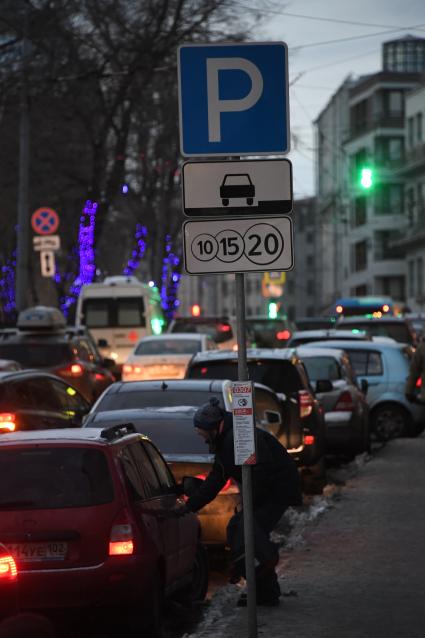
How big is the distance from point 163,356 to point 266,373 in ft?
36.4

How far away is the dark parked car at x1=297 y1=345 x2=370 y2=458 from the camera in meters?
21.2

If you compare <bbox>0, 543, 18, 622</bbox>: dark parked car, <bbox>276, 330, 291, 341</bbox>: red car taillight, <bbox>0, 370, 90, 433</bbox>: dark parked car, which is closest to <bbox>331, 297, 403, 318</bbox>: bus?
<bbox>276, 330, 291, 341</bbox>: red car taillight

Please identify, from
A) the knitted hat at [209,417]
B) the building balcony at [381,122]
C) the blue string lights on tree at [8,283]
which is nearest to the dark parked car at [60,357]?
the knitted hat at [209,417]

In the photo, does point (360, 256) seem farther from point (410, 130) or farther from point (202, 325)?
point (202, 325)

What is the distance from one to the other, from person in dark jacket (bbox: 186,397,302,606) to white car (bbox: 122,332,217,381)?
16803mm

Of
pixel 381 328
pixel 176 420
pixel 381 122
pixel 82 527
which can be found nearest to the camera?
pixel 82 527

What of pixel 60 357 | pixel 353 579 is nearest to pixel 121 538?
pixel 353 579

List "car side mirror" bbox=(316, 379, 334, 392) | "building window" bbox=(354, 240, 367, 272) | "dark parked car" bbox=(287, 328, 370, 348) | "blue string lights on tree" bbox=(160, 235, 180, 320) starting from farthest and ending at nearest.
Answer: "building window" bbox=(354, 240, 367, 272)
"blue string lights on tree" bbox=(160, 235, 180, 320)
"dark parked car" bbox=(287, 328, 370, 348)
"car side mirror" bbox=(316, 379, 334, 392)

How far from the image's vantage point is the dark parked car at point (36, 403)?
56.9ft

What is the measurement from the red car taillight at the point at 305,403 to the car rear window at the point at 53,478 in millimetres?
8355

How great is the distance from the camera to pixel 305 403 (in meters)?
17.7

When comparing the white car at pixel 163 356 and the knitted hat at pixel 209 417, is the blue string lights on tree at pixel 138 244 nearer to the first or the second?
the white car at pixel 163 356

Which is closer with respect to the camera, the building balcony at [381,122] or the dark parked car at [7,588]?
the dark parked car at [7,588]

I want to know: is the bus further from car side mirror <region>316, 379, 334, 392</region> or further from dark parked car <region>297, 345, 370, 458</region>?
car side mirror <region>316, 379, 334, 392</region>
